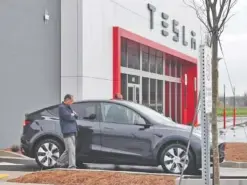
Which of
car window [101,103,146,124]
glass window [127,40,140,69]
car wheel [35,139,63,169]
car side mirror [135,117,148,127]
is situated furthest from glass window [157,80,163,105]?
car side mirror [135,117,148,127]

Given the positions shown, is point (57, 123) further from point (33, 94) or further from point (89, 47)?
point (89, 47)

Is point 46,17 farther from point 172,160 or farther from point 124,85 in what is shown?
point 172,160

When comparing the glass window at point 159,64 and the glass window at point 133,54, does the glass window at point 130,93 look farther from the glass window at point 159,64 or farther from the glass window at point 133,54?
the glass window at point 159,64

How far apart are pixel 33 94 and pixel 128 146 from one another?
6.90 m

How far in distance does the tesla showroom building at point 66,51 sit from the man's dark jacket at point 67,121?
5.14m

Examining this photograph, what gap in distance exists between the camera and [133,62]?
25719 millimetres

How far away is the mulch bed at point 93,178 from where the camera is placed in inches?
356

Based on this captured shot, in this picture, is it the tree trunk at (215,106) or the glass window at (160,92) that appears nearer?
the tree trunk at (215,106)

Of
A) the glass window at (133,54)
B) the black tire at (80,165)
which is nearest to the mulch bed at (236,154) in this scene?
the black tire at (80,165)

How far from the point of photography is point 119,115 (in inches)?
466

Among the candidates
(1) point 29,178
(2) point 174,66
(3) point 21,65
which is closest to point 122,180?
(1) point 29,178

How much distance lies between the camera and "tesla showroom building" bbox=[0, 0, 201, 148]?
54.0ft

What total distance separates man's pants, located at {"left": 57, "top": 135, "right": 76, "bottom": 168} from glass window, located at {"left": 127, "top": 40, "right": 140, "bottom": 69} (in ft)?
43.5

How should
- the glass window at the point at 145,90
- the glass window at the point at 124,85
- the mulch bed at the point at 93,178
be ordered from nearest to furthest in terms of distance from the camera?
1. the mulch bed at the point at 93,178
2. the glass window at the point at 124,85
3. the glass window at the point at 145,90
